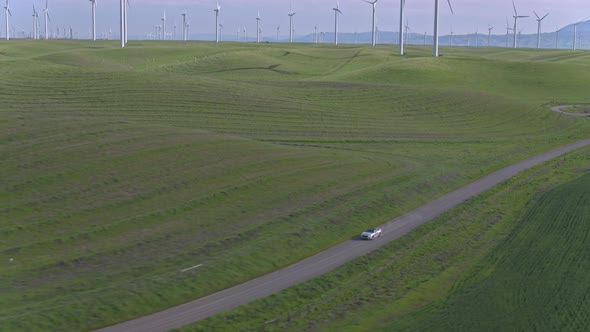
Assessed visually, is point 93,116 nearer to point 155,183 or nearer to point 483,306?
point 155,183

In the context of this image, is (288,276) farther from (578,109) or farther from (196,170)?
(578,109)

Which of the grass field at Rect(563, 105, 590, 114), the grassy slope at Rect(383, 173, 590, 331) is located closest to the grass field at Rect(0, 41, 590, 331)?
the grass field at Rect(563, 105, 590, 114)

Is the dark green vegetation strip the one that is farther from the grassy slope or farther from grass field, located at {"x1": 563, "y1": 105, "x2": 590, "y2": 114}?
grass field, located at {"x1": 563, "y1": 105, "x2": 590, "y2": 114}

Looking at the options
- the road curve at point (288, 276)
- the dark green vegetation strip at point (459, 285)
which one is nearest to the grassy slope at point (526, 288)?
the dark green vegetation strip at point (459, 285)

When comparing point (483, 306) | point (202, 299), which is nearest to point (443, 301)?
point (483, 306)

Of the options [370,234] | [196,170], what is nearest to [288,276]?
[370,234]

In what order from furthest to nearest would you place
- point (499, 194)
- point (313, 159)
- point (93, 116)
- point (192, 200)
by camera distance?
1. point (93, 116)
2. point (313, 159)
3. point (499, 194)
4. point (192, 200)
